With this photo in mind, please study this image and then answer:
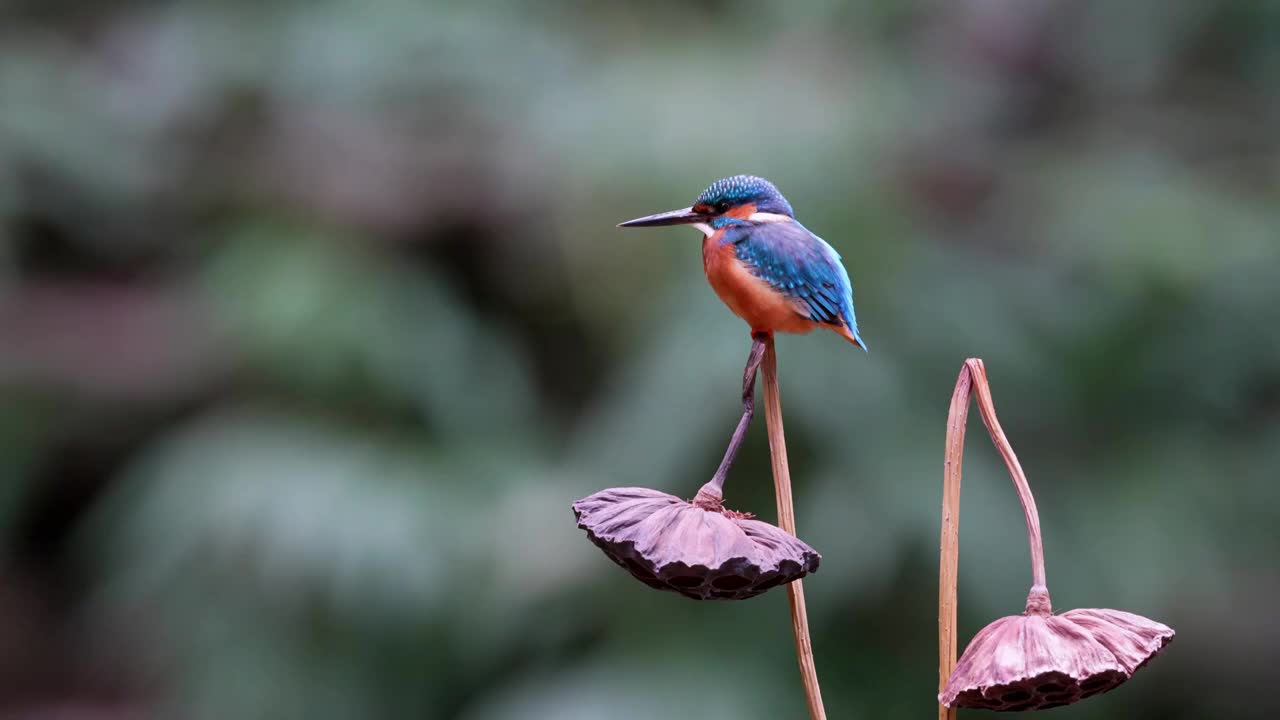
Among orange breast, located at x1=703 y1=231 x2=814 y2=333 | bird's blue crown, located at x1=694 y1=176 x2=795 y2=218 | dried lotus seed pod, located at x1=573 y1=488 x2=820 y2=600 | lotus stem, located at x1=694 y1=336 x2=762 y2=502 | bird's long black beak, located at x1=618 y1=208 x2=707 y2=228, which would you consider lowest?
dried lotus seed pod, located at x1=573 y1=488 x2=820 y2=600

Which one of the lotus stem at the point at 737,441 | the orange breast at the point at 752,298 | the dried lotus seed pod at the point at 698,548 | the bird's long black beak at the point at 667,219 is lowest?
the dried lotus seed pod at the point at 698,548

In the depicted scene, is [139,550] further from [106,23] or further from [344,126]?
[106,23]

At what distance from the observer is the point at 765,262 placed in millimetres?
307

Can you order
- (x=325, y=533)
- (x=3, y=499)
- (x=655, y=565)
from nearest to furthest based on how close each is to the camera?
(x=655, y=565) → (x=325, y=533) → (x=3, y=499)

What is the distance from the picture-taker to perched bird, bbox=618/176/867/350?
305mm

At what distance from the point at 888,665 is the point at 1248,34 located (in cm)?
129

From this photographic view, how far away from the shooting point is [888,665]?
161 cm

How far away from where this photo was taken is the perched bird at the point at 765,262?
12.0 inches

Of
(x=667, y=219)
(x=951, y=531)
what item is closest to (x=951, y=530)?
(x=951, y=531)

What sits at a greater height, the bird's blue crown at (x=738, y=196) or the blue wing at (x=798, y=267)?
the bird's blue crown at (x=738, y=196)

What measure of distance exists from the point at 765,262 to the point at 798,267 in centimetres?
1

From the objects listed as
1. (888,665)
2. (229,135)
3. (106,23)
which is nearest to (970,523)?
(888,665)

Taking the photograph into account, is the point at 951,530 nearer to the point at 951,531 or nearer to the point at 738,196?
the point at 951,531

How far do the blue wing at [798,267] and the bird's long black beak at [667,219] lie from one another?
14 millimetres
